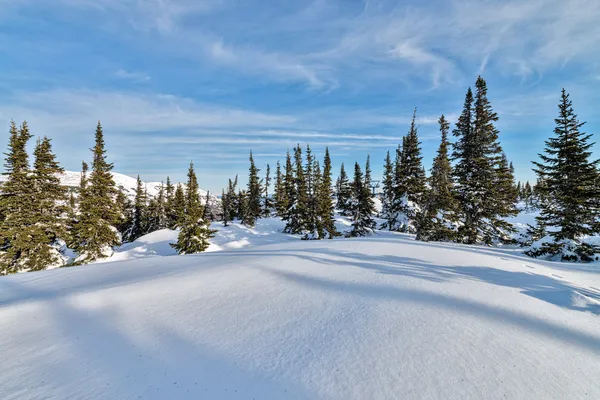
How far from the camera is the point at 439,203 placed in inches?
801

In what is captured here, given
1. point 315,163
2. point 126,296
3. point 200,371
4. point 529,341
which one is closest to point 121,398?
point 200,371

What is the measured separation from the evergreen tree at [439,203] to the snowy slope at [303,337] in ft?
39.1

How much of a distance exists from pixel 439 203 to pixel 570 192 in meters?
7.11

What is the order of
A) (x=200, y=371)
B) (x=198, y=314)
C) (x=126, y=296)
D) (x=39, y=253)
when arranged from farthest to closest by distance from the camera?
1. (x=39, y=253)
2. (x=126, y=296)
3. (x=198, y=314)
4. (x=200, y=371)

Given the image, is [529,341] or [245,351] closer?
[245,351]

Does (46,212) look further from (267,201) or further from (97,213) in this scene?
(267,201)

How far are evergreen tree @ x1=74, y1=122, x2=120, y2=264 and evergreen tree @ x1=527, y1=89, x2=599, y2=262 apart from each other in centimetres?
3215

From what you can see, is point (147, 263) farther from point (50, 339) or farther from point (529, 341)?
point (529, 341)

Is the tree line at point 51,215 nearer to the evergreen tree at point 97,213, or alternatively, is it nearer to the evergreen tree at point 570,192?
the evergreen tree at point 97,213

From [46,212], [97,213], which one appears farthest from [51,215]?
[97,213]

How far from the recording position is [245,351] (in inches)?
167

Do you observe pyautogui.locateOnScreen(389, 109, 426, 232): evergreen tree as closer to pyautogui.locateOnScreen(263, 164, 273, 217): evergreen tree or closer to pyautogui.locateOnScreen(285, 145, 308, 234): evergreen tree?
pyautogui.locateOnScreen(285, 145, 308, 234): evergreen tree

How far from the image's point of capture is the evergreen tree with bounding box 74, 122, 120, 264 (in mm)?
23219

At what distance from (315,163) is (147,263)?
26668 millimetres
